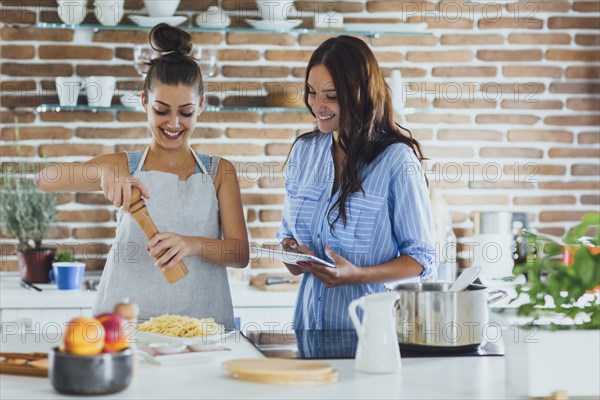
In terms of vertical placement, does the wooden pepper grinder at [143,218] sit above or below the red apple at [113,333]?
above

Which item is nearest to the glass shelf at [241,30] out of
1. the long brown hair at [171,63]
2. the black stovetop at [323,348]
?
the long brown hair at [171,63]

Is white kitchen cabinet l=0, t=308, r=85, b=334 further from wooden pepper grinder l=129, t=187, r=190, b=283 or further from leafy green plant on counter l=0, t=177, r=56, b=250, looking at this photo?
wooden pepper grinder l=129, t=187, r=190, b=283

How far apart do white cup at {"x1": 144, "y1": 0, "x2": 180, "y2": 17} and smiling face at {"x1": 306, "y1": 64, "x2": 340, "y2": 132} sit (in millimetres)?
1335

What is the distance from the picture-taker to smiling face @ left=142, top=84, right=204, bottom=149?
250cm

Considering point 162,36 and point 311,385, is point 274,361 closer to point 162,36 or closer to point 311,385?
point 311,385

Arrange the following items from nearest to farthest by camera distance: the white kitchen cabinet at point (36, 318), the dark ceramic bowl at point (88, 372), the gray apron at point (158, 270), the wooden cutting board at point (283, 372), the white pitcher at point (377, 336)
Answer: the dark ceramic bowl at point (88, 372)
the wooden cutting board at point (283, 372)
the white pitcher at point (377, 336)
the gray apron at point (158, 270)
the white kitchen cabinet at point (36, 318)

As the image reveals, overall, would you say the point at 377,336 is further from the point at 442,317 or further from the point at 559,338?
the point at 559,338

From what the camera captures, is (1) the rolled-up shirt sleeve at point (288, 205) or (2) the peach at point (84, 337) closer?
(2) the peach at point (84, 337)

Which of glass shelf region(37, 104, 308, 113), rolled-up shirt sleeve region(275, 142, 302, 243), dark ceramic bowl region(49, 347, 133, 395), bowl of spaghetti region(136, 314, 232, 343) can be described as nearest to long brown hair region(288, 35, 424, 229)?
rolled-up shirt sleeve region(275, 142, 302, 243)

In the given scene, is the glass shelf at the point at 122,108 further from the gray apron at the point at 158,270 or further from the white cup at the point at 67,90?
the gray apron at the point at 158,270

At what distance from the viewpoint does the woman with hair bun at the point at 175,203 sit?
8.18ft

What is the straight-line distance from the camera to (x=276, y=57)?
395 centimetres

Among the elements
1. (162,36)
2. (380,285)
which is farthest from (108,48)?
(380,285)

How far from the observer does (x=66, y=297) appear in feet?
11.1
